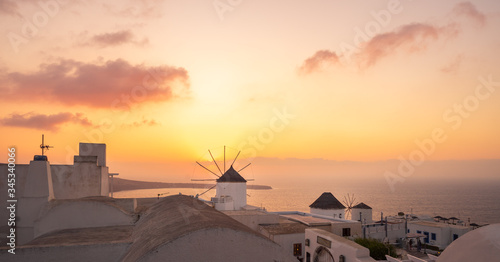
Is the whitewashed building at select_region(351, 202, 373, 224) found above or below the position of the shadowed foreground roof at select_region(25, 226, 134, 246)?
below

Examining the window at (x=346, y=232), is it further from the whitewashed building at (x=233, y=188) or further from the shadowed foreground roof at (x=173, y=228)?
the shadowed foreground roof at (x=173, y=228)

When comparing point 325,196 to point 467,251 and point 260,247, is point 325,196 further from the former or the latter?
point 260,247

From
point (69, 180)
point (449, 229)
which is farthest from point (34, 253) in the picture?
point (449, 229)

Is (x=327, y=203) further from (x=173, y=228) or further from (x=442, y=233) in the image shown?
(x=173, y=228)

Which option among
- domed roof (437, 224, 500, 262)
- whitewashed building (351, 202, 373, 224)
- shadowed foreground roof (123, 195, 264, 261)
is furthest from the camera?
whitewashed building (351, 202, 373, 224)

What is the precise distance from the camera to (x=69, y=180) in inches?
840

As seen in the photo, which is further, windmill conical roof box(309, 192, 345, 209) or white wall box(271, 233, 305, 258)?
windmill conical roof box(309, 192, 345, 209)

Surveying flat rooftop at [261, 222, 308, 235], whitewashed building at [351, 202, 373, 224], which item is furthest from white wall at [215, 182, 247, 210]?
whitewashed building at [351, 202, 373, 224]

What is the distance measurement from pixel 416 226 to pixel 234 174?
23.2m

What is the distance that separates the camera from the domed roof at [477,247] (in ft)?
35.5

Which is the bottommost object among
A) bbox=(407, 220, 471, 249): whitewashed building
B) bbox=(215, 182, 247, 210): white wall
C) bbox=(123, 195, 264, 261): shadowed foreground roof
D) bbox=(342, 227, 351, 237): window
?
bbox=(407, 220, 471, 249): whitewashed building

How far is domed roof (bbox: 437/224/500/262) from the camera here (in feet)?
35.5

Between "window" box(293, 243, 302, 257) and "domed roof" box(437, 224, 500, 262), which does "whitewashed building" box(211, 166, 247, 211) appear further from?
"domed roof" box(437, 224, 500, 262)

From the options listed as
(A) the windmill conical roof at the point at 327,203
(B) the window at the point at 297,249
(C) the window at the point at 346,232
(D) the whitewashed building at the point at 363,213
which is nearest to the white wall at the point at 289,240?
(B) the window at the point at 297,249
